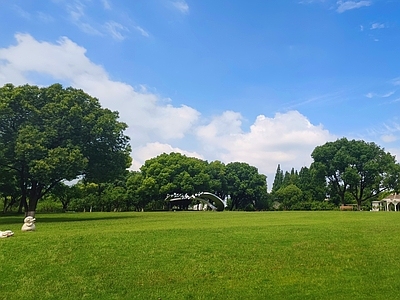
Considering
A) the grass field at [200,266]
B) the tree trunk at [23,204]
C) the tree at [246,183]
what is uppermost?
the tree at [246,183]

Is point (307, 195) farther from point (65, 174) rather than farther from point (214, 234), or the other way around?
point (214, 234)

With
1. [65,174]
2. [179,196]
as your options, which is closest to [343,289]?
[65,174]

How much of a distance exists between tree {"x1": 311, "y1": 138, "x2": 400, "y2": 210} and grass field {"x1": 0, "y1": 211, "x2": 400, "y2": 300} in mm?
48034

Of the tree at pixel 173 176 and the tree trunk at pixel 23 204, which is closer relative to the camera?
the tree trunk at pixel 23 204

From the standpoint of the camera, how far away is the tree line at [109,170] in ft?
90.3

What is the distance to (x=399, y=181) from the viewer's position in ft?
202

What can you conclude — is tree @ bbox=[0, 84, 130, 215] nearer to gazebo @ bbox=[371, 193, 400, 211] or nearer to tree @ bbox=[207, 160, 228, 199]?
tree @ bbox=[207, 160, 228, 199]

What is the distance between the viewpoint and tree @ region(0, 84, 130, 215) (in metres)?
26.6

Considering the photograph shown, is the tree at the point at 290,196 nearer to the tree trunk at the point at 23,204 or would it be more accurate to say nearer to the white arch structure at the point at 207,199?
the white arch structure at the point at 207,199

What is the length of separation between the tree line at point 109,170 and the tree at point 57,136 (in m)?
0.06

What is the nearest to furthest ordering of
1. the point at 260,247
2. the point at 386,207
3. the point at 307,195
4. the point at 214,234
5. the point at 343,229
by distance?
the point at 260,247 → the point at 214,234 → the point at 343,229 → the point at 386,207 → the point at 307,195

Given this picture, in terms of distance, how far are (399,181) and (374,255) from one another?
53.7 metres

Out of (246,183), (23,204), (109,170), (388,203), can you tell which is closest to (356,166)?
(388,203)

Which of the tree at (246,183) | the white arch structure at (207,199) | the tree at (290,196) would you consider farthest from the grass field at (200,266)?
the tree at (246,183)
